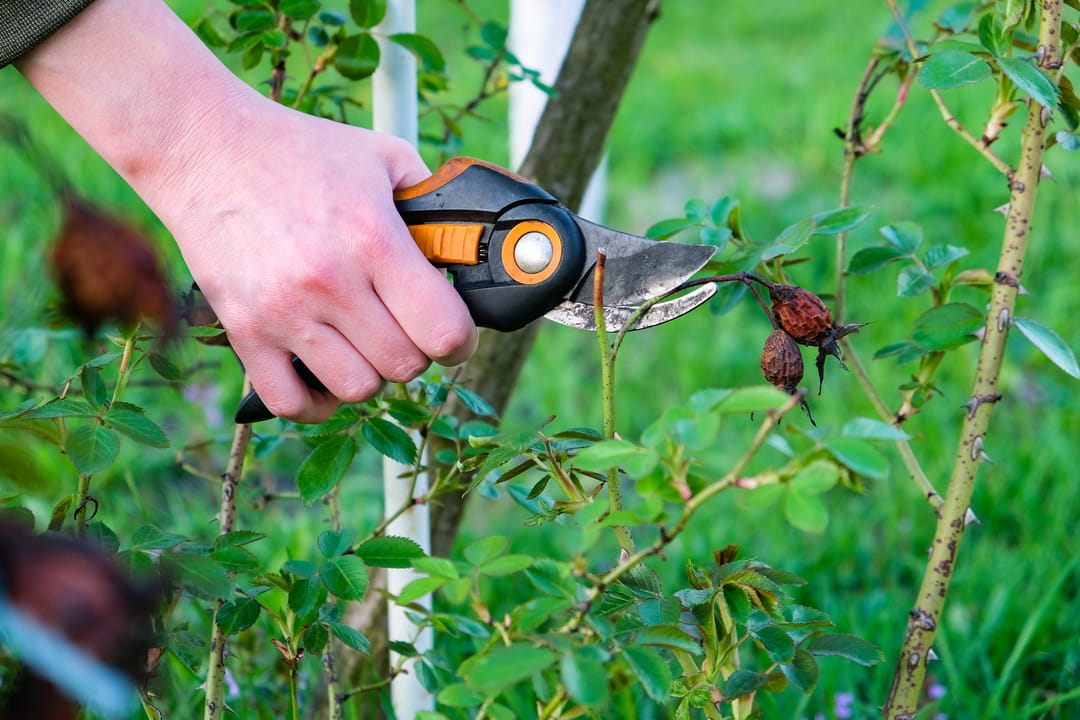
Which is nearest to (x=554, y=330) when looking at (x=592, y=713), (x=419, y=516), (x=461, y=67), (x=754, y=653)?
(x=754, y=653)

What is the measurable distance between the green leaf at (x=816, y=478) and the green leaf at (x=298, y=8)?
0.95 metres

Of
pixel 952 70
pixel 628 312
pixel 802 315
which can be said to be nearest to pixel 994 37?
pixel 952 70

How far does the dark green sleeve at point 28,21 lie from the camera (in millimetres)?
958

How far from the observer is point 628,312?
1.09m

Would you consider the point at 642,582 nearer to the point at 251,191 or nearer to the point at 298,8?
the point at 251,191

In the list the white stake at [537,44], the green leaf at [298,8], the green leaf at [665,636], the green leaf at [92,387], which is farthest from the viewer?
the white stake at [537,44]

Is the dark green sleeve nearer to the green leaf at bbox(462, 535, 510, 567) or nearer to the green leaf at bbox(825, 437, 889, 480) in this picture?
the green leaf at bbox(462, 535, 510, 567)

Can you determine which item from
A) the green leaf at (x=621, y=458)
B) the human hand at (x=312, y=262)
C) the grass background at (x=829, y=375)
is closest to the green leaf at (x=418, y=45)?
the human hand at (x=312, y=262)

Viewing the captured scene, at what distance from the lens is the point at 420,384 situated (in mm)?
1334

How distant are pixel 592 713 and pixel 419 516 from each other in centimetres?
61

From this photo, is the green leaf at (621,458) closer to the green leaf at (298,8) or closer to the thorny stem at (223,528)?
the thorny stem at (223,528)

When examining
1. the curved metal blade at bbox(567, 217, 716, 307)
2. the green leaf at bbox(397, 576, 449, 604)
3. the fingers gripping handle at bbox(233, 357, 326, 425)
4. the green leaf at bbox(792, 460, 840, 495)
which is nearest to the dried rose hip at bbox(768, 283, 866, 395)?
the curved metal blade at bbox(567, 217, 716, 307)

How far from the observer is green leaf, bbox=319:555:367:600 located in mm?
994

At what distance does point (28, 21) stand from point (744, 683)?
951 millimetres
